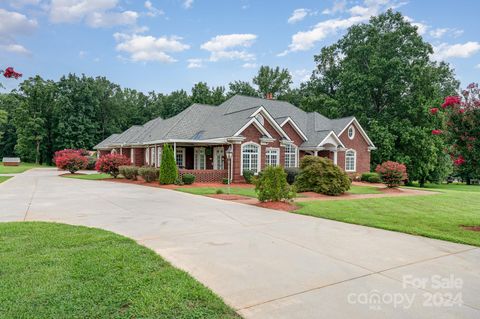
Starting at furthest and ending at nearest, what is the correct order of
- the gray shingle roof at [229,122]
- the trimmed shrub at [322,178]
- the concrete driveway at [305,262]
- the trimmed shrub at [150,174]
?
the gray shingle roof at [229,122] < the trimmed shrub at [150,174] < the trimmed shrub at [322,178] < the concrete driveway at [305,262]

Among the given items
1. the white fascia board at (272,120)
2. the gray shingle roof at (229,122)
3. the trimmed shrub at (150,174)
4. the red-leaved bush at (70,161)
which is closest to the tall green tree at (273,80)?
the gray shingle roof at (229,122)

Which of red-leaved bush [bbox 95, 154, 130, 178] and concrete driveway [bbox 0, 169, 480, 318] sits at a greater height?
red-leaved bush [bbox 95, 154, 130, 178]

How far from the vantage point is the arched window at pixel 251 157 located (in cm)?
2295

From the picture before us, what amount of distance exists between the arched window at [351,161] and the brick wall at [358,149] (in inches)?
14.7

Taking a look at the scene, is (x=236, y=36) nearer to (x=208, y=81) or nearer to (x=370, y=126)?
(x=370, y=126)

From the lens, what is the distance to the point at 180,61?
86.3ft

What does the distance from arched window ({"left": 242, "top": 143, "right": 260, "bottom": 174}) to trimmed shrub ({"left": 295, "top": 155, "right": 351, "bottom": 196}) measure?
6.17m

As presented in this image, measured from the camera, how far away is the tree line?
31875 mm

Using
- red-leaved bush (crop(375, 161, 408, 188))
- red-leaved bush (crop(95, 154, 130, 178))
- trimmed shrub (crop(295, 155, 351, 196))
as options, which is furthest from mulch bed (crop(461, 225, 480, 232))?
red-leaved bush (crop(95, 154, 130, 178))

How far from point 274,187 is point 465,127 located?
20.6 feet

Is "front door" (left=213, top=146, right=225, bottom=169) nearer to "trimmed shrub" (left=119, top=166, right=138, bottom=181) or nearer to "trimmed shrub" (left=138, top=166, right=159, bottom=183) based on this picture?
"trimmed shrub" (left=138, top=166, right=159, bottom=183)

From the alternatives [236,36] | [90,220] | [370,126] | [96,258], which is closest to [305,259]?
[96,258]

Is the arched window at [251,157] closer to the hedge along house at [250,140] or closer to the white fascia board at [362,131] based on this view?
the hedge along house at [250,140]

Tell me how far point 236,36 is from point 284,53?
701 cm
